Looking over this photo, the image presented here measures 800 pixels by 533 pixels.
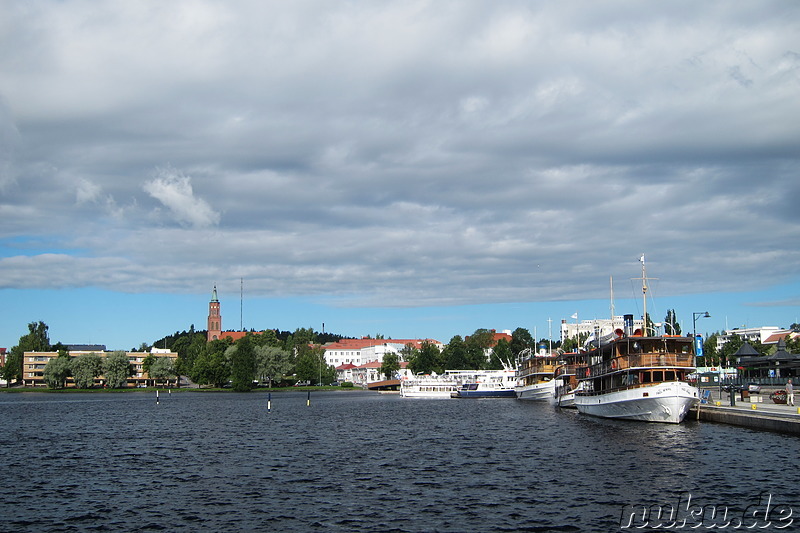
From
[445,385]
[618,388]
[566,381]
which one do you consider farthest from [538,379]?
[618,388]

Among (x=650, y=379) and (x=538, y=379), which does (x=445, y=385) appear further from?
(x=650, y=379)

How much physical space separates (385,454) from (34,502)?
26.2 metres

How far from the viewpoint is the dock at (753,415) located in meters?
58.3

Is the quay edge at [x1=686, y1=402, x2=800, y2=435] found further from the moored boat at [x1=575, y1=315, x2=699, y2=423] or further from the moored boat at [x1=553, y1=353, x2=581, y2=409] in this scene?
the moored boat at [x1=553, y1=353, x2=581, y2=409]

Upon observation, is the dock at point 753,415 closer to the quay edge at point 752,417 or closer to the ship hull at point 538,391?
the quay edge at point 752,417

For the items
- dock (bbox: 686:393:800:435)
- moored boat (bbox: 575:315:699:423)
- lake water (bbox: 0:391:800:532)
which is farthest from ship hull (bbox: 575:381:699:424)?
dock (bbox: 686:393:800:435)

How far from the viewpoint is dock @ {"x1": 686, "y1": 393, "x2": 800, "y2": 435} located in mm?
58281

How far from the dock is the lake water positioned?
4.68 feet

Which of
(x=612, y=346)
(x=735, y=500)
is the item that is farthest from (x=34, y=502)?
(x=612, y=346)

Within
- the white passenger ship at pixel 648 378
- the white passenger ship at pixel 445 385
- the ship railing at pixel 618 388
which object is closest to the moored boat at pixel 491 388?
the white passenger ship at pixel 445 385

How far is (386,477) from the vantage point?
1784 inches

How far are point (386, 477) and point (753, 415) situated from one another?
3760 centimetres

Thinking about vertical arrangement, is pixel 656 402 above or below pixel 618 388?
below

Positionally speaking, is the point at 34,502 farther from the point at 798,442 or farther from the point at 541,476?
the point at 798,442
